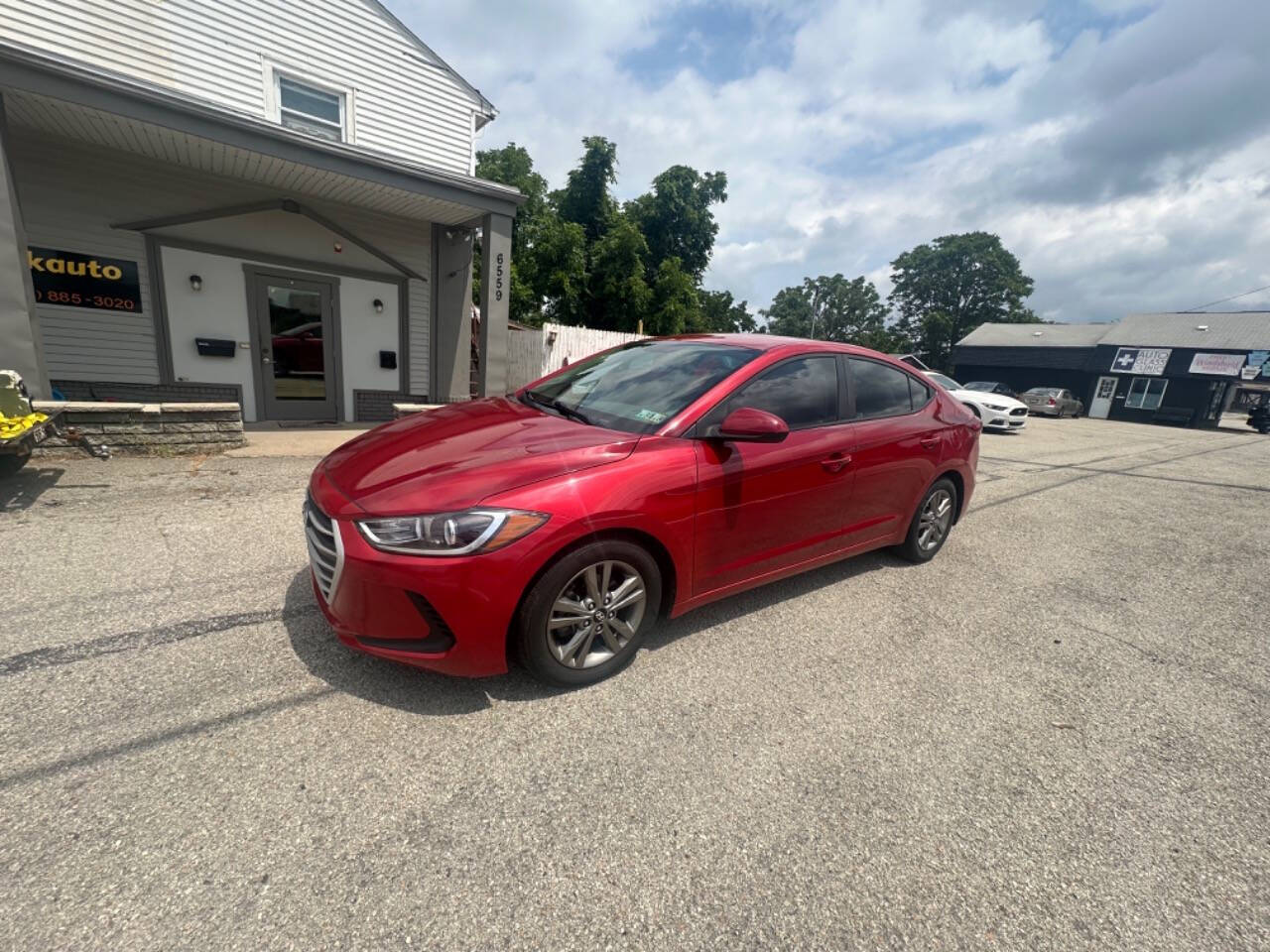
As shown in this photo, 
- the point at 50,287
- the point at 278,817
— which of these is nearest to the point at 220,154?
the point at 50,287

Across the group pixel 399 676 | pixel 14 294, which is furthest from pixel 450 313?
pixel 399 676

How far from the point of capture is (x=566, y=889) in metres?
1.56

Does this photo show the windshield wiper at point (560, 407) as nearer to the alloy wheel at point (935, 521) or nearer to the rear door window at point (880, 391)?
the rear door window at point (880, 391)

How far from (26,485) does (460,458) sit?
4.56 metres

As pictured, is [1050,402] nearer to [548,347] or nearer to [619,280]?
[619,280]

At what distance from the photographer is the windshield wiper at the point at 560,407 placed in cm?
288

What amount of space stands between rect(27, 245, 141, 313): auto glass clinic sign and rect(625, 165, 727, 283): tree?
56.4 feet

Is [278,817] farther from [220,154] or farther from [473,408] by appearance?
[220,154]

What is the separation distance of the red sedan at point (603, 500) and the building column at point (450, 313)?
21.6 ft

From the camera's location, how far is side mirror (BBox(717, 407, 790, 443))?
253 cm

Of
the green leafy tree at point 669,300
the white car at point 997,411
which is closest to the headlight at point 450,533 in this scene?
the white car at point 997,411

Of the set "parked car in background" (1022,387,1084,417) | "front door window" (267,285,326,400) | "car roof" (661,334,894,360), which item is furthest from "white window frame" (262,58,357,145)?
"parked car in background" (1022,387,1084,417)

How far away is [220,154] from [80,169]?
179 centimetres

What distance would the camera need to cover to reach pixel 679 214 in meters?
22.0
